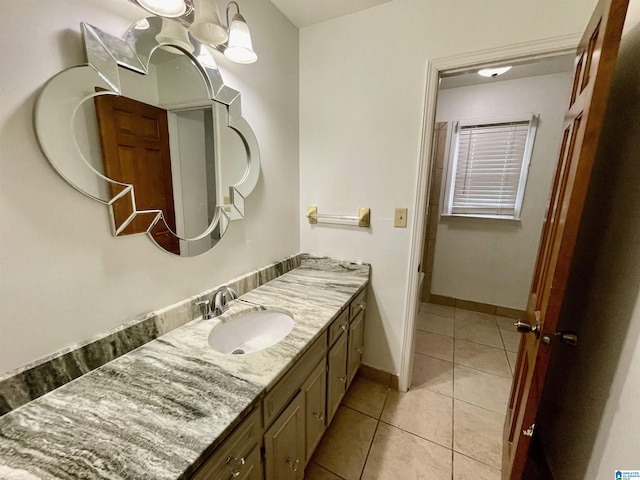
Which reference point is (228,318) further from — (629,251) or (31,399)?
(629,251)

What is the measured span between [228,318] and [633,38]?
6.20 ft

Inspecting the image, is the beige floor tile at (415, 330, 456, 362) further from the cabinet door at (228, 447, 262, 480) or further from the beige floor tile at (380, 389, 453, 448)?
the cabinet door at (228, 447, 262, 480)

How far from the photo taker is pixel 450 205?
9.38ft

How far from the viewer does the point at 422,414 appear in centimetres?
164

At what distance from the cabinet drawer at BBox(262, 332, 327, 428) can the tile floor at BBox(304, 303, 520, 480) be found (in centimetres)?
66

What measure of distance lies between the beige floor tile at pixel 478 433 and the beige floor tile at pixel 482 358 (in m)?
0.45

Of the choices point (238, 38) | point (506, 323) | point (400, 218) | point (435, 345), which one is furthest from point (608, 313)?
point (506, 323)

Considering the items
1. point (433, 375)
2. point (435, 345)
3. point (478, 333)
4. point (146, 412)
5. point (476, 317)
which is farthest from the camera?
point (476, 317)

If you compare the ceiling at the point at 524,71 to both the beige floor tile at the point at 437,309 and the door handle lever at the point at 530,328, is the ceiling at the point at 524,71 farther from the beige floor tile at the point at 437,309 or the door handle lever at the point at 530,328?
the beige floor tile at the point at 437,309

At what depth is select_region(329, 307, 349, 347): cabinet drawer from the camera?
50.4 inches

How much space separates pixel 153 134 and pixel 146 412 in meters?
0.93

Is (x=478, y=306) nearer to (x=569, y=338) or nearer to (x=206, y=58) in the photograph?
(x=569, y=338)

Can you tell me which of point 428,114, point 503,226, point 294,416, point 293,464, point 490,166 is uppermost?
point 428,114

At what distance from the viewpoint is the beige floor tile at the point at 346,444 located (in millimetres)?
1331
